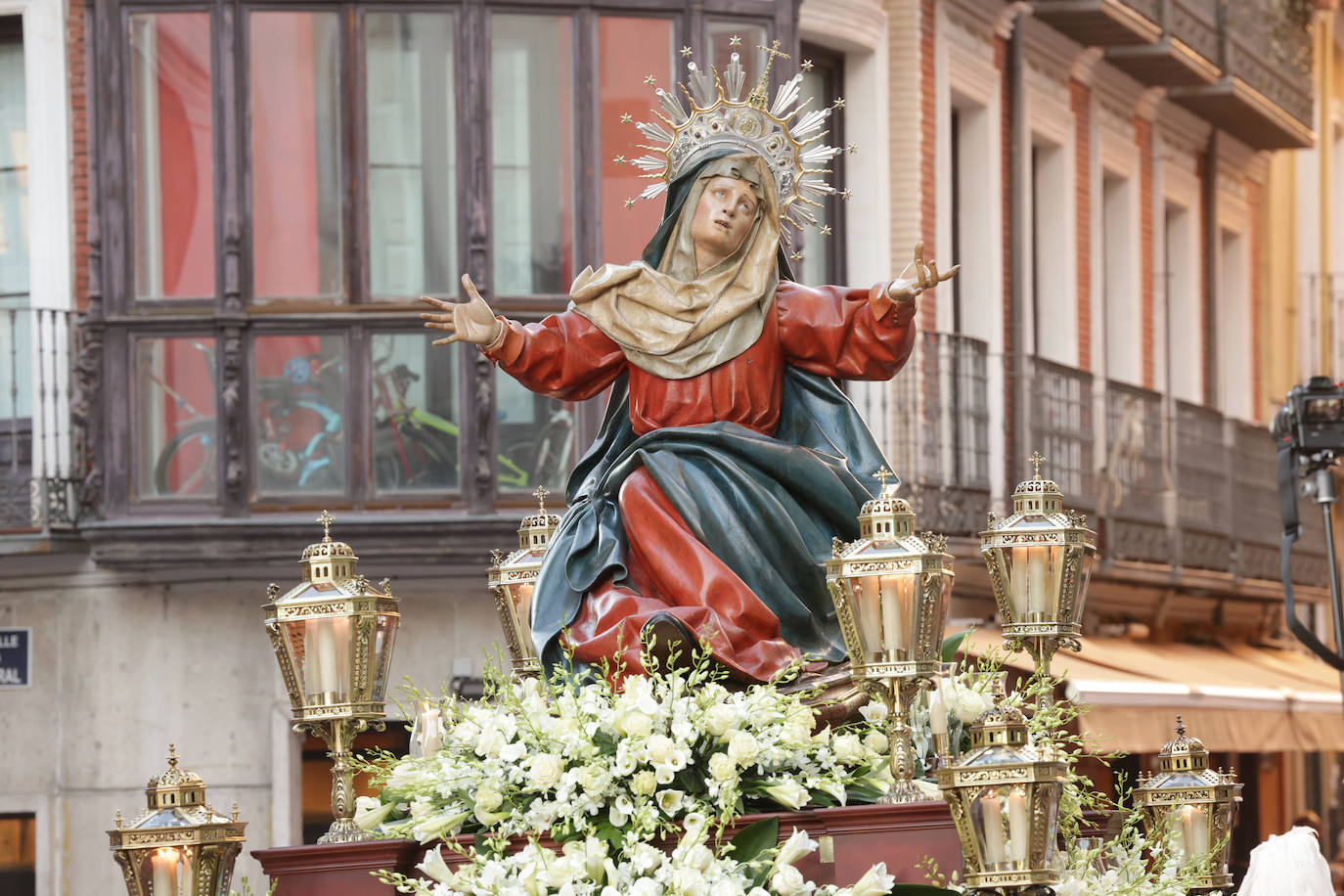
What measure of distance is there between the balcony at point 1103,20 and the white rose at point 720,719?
1548cm

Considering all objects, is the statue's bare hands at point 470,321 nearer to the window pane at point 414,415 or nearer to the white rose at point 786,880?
the white rose at point 786,880

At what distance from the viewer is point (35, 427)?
17.9 meters

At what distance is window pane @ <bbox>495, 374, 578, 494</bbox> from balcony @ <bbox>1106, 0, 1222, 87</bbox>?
8.70m

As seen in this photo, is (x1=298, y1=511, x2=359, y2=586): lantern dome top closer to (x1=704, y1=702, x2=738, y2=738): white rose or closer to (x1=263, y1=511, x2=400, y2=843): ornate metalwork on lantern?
(x1=263, y1=511, x2=400, y2=843): ornate metalwork on lantern

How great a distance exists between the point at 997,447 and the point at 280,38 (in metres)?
6.67

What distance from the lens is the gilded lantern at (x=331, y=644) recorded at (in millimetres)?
8844

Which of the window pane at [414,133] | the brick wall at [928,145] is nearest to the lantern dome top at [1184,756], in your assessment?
the window pane at [414,133]

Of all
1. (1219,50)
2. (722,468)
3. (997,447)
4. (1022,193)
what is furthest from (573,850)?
(1219,50)

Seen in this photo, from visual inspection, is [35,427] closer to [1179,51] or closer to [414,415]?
[414,415]

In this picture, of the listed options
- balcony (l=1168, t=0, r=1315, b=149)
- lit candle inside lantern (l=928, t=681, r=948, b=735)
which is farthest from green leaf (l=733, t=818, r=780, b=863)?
balcony (l=1168, t=0, r=1315, b=149)

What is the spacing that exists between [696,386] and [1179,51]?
16536 mm

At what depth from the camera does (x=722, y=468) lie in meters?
9.03

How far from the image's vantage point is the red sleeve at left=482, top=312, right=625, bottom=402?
9.33 metres

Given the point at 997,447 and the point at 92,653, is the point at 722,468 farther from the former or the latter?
the point at 997,447
